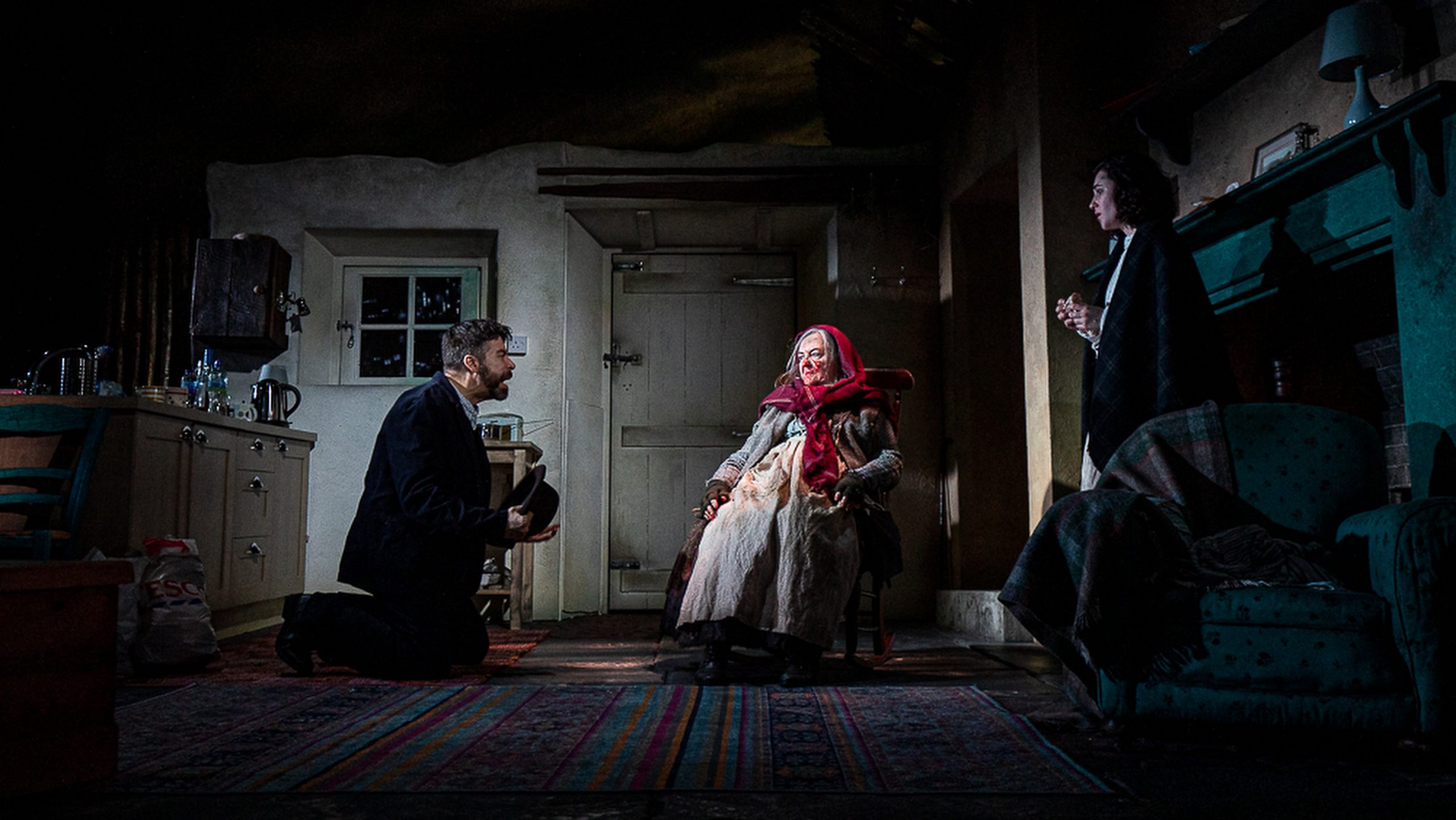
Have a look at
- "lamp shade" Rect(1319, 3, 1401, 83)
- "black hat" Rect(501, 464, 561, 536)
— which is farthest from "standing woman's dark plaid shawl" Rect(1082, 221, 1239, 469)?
"black hat" Rect(501, 464, 561, 536)

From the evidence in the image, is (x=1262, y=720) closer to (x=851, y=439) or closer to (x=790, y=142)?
(x=851, y=439)

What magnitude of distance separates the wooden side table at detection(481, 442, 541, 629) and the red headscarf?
5.84 feet

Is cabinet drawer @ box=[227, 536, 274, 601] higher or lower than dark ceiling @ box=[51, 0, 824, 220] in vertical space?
lower

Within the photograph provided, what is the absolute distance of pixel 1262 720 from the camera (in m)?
2.12

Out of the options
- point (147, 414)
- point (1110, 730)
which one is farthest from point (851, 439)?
point (147, 414)

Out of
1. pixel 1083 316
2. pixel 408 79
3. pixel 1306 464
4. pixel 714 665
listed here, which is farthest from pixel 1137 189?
pixel 408 79

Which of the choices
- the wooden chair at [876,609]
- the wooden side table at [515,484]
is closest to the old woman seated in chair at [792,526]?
the wooden chair at [876,609]

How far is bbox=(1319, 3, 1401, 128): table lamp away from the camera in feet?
9.34

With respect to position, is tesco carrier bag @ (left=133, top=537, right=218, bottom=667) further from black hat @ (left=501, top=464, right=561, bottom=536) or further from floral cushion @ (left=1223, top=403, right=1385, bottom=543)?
floral cushion @ (left=1223, top=403, right=1385, bottom=543)

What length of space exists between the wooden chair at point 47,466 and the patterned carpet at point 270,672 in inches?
23.6

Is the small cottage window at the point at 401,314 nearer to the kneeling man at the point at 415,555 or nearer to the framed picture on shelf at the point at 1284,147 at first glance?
the kneeling man at the point at 415,555

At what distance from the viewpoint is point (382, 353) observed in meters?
6.18

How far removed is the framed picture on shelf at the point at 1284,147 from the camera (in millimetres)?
3285

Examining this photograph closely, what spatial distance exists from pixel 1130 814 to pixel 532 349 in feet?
15.4
